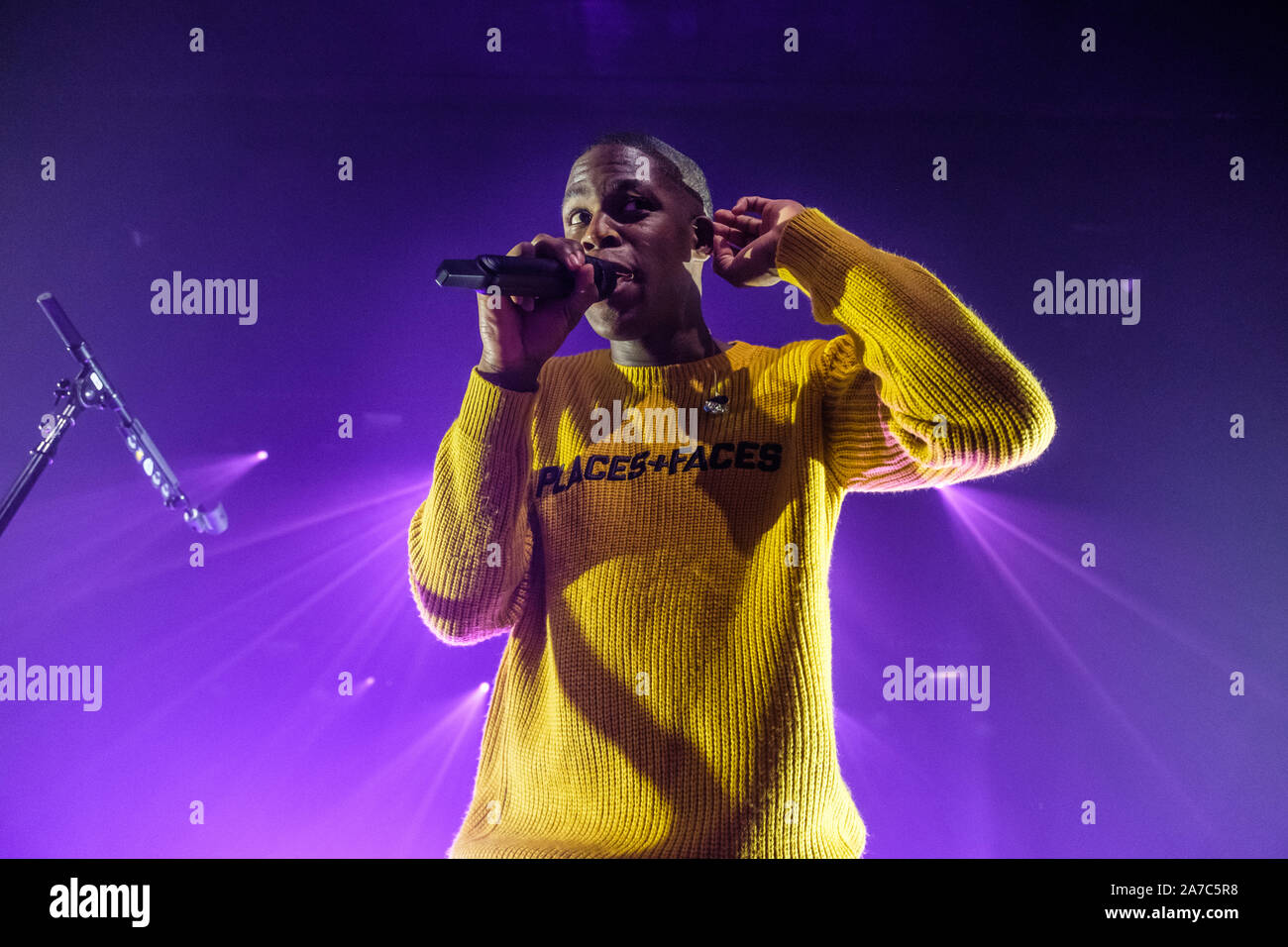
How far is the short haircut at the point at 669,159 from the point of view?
1.28 m

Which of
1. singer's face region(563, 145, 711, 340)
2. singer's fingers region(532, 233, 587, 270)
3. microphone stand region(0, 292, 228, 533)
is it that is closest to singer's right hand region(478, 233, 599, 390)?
singer's fingers region(532, 233, 587, 270)

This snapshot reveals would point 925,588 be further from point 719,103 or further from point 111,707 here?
point 111,707

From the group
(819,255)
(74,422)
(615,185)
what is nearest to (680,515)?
(819,255)

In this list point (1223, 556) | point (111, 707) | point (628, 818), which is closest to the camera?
point (628, 818)

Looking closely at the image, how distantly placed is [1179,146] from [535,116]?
1.39 m

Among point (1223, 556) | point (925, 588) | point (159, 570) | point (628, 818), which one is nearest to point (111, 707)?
point (159, 570)

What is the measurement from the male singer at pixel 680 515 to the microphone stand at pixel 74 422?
89cm

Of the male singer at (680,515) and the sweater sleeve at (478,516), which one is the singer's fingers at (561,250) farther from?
the sweater sleeve at (478,516)

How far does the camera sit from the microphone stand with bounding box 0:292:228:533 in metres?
1.82

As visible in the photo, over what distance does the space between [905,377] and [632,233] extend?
0.45 m

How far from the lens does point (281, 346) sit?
1881 millimetres

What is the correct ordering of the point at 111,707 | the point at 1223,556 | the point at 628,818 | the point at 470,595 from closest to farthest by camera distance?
the point at 628,818, the point at 470,595, the point at 111,707, the point at 1223,556
